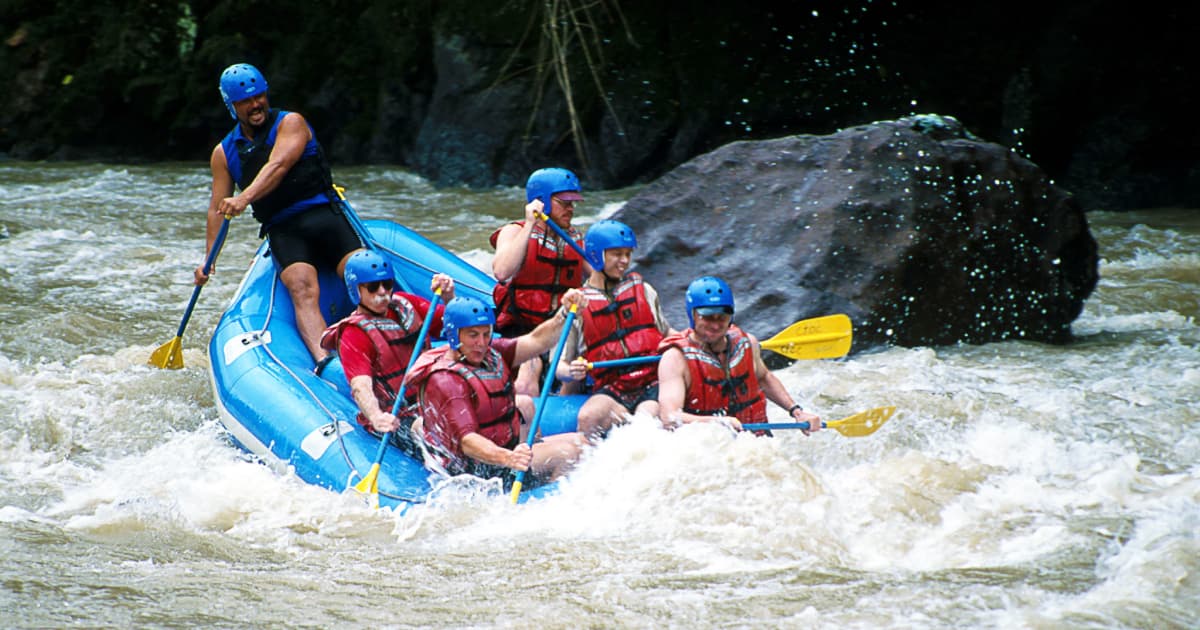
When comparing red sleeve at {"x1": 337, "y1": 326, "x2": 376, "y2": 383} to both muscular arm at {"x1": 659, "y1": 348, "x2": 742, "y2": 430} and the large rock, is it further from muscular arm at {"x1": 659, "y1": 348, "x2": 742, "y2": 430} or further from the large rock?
the large rock

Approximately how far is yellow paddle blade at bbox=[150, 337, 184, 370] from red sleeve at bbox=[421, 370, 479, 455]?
8.08 feet

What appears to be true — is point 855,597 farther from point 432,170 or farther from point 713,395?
point 432,170

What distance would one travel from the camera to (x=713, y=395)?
4551 millimetres

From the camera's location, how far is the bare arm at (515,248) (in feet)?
17.0

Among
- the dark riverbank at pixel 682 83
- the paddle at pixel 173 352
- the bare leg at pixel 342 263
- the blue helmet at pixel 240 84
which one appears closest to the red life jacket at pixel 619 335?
the bare leg at pixel 342 263

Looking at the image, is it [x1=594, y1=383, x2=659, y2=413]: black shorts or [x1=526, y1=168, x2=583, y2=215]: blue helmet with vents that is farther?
[x1=526, y1=168, x2=583, y2=215]: blue helmet with vents

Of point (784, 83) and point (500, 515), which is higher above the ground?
point (784, 83)

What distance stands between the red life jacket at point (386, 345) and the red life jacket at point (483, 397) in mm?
428

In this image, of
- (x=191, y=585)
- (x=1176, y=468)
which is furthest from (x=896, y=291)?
(x=191, y=585)

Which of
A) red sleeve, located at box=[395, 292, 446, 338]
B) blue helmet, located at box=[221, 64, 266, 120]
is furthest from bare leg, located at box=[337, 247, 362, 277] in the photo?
blue helmet, located at box=[221, 64, 266, 120]

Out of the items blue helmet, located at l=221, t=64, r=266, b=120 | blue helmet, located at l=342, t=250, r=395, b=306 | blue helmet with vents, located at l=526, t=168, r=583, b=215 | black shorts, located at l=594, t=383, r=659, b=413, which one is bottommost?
black shorts, located at l=594, t=383, r=659, b=413

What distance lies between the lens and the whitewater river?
3.50 m

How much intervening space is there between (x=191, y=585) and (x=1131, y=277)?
21.9 ft

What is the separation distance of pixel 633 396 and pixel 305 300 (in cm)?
170
